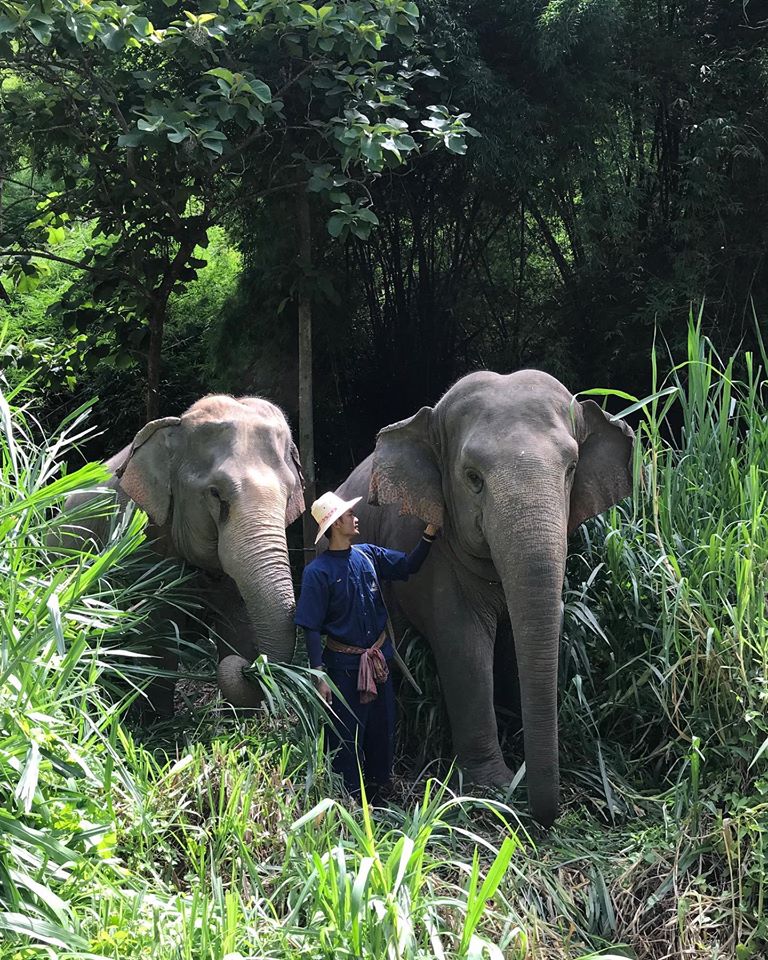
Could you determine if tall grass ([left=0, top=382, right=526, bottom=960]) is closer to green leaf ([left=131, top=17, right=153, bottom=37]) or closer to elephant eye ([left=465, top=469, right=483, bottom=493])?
elephant eye ([left=465, top=469, right=483, bottom=493])

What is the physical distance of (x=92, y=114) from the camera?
6.71 m

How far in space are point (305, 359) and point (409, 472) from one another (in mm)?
2352

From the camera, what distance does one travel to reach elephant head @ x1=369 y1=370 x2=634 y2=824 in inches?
165

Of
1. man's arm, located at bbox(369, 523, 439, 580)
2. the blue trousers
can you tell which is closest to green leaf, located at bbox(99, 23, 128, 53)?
man's arm, located at bbox(369, 523, 439, 580)

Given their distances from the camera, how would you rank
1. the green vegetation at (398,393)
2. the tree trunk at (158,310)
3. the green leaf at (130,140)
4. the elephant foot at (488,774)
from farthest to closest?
the tree trunk at (158,310) → the green leaf at (130,140) → the elephant foot at (488,774) → the green vegetation at (398,393)

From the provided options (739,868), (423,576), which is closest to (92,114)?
(423,576)

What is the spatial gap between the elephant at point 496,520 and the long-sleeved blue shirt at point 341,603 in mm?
400

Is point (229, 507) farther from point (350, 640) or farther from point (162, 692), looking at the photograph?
point (162, 692)

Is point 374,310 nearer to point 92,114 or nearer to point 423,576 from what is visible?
point 92,114

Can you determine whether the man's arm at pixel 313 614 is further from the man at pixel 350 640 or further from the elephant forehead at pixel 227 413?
the elephant forehead at pixel 227 413

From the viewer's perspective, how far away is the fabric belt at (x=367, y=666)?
4504 mm

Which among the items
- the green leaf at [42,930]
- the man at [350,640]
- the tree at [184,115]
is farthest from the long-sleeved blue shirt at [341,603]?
the tree at [184,115]

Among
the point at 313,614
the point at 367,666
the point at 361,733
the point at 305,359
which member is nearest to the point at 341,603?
the point at 313,614

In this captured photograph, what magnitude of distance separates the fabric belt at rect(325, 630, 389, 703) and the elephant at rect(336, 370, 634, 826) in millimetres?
442
